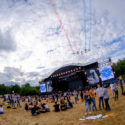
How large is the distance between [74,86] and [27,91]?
2476 centimetres

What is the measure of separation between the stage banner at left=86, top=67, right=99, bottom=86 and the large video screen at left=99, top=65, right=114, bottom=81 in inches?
79.4

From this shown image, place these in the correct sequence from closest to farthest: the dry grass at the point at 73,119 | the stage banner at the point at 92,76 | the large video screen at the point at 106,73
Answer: the dry grass at the point at 73,119, the large video screen at the point at 106,73, the stage banner at the point at 92,76

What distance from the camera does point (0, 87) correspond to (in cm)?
6378

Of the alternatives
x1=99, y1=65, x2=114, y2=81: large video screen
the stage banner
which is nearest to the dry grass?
x1=99, y1=65, x2=114, y2=81: large video screen

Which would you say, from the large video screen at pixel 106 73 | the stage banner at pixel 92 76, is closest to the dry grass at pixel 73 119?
the large video screen at pixel 106 73

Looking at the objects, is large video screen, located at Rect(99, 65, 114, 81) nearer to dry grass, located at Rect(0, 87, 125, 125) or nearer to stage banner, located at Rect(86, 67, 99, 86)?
stage banner, located at Rect(86, 67, 99, 86)

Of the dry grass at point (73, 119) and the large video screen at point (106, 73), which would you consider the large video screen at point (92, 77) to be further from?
the dry grass at point (73, 119)

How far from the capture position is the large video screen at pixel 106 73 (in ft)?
81.3

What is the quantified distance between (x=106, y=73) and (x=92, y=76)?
374cm

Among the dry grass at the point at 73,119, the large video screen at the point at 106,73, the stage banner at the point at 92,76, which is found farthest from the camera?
the stage banner at the point at 92,76

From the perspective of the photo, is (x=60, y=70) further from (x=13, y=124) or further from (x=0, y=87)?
(x=0, y=87)

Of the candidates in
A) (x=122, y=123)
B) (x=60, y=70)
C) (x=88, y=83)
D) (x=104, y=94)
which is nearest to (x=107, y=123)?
(x=122, y=123)

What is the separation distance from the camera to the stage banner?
27.1 metres

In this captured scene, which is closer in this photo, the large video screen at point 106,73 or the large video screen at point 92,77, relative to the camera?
the large video screen at point 106,73
